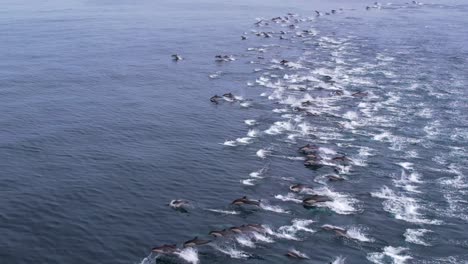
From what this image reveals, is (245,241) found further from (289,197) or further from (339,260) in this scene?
(289,197)

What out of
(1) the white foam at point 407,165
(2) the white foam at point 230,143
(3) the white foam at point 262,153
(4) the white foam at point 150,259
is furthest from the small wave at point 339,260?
(2) the white foam at point 230,143

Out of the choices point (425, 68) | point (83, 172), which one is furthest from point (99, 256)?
point (425, 68)

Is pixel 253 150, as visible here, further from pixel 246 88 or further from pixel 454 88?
pixel 454 88

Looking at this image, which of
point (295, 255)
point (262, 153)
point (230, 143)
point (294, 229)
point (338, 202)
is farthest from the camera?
point (230, 143)

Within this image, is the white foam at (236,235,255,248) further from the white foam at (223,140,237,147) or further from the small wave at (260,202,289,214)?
the white foam at (223,140,237,147)

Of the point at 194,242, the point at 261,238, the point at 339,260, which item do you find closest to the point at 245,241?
the point at 261,238

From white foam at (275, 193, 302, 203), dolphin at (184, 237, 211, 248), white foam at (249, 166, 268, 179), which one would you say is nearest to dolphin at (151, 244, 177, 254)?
dolphin at (184, 237, 211, 248)

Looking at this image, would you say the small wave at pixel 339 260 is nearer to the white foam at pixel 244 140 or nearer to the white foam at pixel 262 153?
the white foam at pixel 262 153
